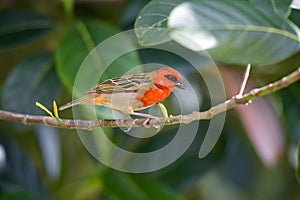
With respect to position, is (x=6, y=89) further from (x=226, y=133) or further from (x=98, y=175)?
(x=226, y=133)

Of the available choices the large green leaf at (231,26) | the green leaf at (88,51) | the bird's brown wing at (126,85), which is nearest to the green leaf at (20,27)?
the green leaf at (88,51)

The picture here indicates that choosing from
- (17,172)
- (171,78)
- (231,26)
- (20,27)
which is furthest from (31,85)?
(171,78)

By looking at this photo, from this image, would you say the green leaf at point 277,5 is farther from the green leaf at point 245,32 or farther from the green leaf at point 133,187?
the green leaf at point 133,187

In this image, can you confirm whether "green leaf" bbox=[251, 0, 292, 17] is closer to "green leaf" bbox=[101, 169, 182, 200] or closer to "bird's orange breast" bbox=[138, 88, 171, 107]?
"bird's orange breast" bbox=[138, 88, 171, 107]

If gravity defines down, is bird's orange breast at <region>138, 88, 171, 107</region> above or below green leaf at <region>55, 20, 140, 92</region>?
above

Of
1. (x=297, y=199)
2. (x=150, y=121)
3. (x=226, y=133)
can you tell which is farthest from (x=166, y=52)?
(x=297, y=199)

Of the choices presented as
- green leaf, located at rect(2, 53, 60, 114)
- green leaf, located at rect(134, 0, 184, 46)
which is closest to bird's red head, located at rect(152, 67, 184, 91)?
green leaf, located at rect(134, 0, 184, 46)
